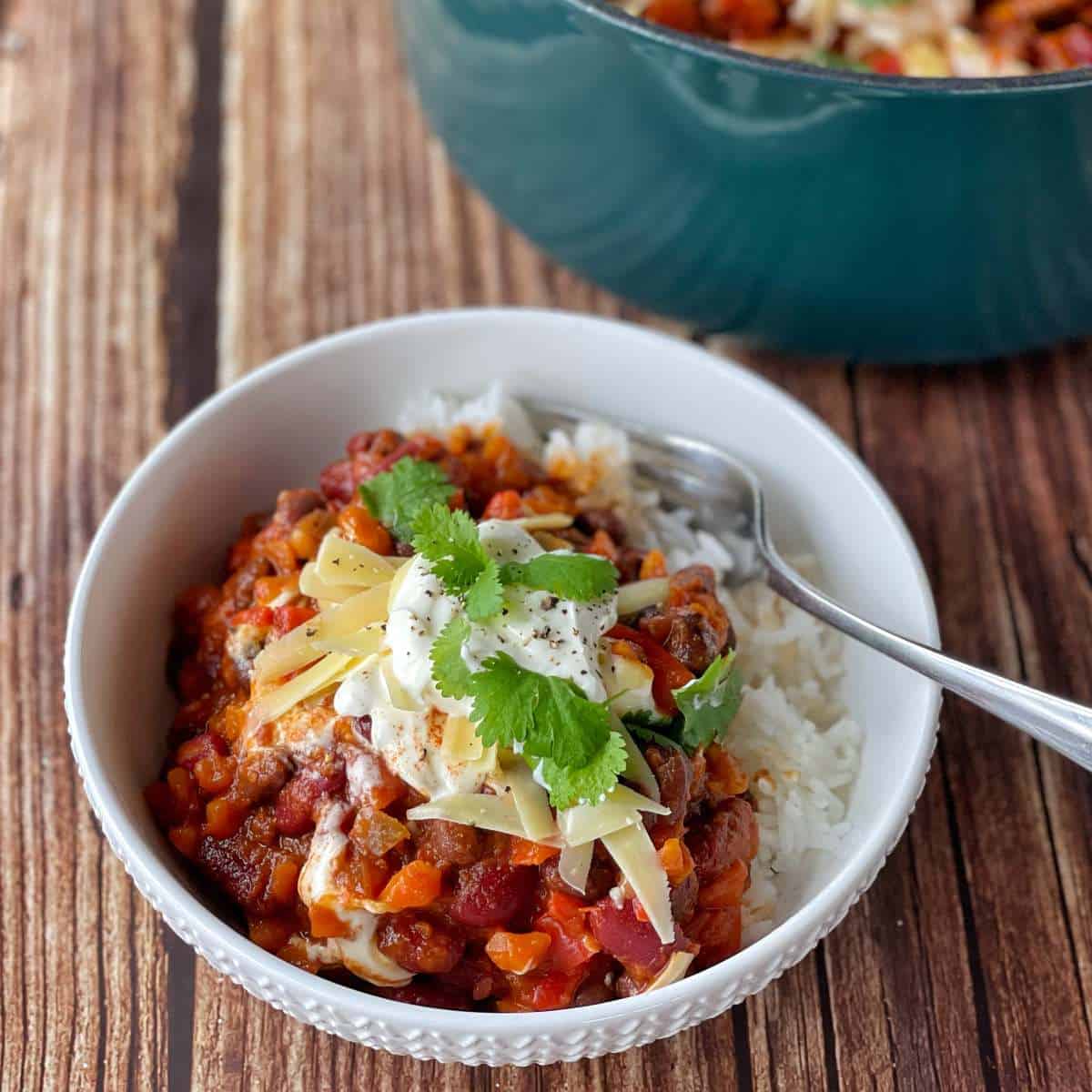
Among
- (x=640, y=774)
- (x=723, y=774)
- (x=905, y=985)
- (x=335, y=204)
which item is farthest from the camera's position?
(x=335, y=204)

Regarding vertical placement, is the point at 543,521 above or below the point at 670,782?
above

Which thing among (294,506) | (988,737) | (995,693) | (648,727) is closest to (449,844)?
(648,727)

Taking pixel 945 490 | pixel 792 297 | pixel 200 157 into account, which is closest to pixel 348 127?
pixel 200 157

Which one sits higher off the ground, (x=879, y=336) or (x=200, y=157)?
(x=200, y=157)

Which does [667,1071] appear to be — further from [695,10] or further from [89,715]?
[695,10]

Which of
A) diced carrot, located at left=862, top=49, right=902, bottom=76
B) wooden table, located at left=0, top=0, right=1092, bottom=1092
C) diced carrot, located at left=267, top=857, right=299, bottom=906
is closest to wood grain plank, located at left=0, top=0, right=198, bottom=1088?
wooden table, located at left=0, top=0, right=1092, bottom=1092

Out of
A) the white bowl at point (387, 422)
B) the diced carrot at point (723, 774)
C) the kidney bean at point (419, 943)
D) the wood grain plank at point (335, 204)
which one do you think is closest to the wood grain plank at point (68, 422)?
the wood grain plank at point (335, 204)

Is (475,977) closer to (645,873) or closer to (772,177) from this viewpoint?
(645,873)
